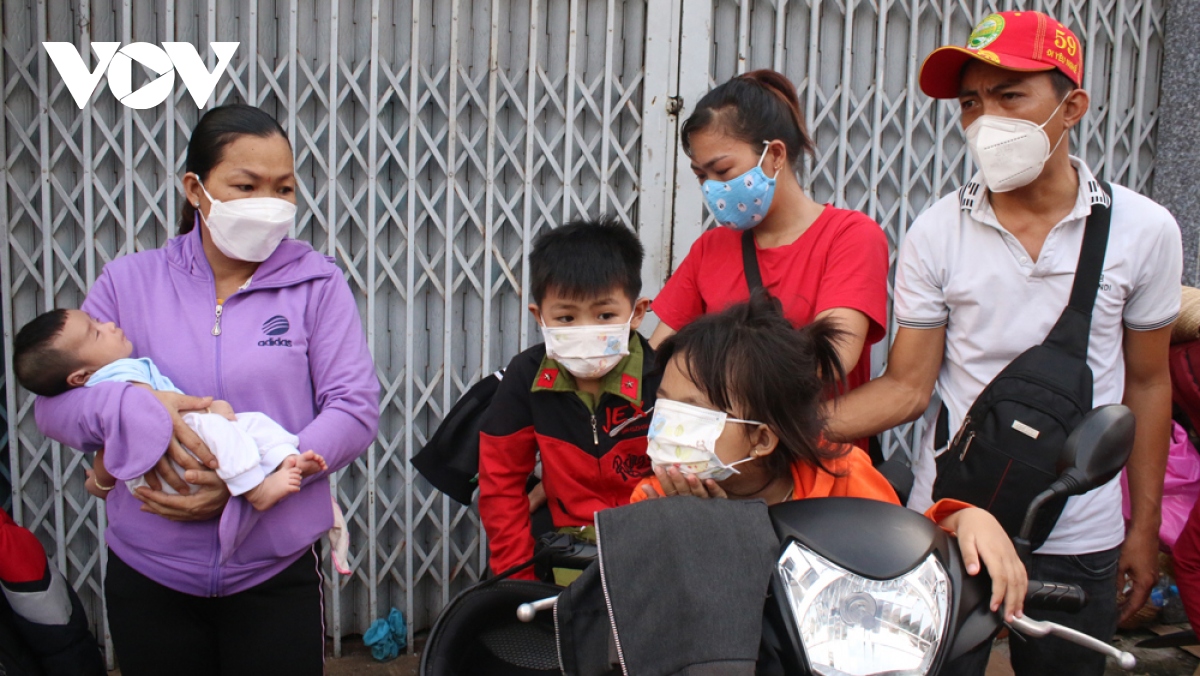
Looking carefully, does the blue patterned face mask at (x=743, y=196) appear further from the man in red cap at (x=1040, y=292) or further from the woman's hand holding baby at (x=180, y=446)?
the woman's hand holding baby at (x=180, y=446)

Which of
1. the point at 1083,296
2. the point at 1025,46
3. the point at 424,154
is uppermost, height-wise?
the point at 1025,46

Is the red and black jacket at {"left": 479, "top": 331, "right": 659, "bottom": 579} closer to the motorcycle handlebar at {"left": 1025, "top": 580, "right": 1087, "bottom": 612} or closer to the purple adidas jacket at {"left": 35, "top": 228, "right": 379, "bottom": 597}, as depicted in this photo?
the purple adidas jacket at {"left": 35, "top": 228, "right": 379, "bottom": 597}

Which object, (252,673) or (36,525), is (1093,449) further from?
(36,525)

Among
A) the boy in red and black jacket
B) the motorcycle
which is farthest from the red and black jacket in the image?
the motorcycle

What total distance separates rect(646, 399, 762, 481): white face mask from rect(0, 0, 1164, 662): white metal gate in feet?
7.01

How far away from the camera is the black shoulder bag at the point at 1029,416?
2.07m

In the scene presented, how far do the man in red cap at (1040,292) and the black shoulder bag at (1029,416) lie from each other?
0.04 meters

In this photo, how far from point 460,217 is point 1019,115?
214cm

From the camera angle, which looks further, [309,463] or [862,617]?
[309,463]

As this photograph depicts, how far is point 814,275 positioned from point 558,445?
0.81 m

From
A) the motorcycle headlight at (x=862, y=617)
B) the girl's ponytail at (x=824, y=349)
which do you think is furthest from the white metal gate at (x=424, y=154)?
the motorcycle headlight at (x=862, y=617)

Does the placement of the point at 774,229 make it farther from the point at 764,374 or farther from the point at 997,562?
the point at 997,562

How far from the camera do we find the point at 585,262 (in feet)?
8.20

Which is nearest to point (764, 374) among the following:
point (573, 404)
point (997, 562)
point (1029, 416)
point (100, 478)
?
point (997, 562)
